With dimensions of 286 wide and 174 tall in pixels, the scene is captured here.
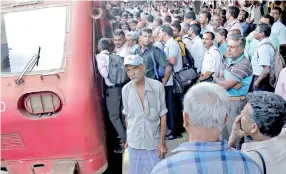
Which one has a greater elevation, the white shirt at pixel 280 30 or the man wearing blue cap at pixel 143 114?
the white shirt at pixel 280 30

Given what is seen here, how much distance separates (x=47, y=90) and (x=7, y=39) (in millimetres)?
687

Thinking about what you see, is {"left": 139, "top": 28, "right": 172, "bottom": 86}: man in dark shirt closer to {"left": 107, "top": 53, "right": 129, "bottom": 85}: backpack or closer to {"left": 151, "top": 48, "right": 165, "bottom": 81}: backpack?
{"left": 151, "top": 48, "right": 165, "bottom": 81}: backpack

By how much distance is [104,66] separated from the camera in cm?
352

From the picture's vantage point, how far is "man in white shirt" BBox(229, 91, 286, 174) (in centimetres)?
179

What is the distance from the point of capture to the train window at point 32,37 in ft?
10.6

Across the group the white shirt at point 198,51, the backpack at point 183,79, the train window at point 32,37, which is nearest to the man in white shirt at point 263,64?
the backpack at point 183,79

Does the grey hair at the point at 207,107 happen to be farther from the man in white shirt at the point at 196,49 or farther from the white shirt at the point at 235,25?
the white shirt at the point at 235,25

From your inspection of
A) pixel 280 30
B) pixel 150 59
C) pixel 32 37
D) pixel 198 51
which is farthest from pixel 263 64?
pixel 280 30

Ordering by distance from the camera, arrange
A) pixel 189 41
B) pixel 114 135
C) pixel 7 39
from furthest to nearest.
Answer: pixel 189 41 < pixel 114 135 < pixel 7 39

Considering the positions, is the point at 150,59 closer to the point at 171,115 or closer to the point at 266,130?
the point at 171,115

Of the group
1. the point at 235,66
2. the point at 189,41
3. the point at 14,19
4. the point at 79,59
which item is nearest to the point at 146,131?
the point at 79,59

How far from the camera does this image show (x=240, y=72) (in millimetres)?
3363

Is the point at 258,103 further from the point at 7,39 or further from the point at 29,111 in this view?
the point at 7,39

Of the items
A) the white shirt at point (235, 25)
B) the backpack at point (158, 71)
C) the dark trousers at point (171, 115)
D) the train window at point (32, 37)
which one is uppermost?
the train window at point (32, 37)
